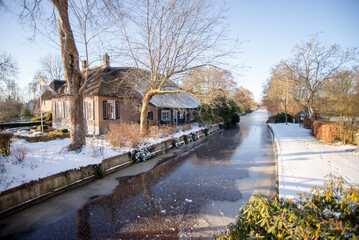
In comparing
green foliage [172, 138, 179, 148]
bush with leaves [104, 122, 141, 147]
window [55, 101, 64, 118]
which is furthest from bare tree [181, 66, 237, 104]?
window [55, 101, 64, 118]

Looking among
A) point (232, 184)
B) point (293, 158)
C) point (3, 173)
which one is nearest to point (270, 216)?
point (232, 184)

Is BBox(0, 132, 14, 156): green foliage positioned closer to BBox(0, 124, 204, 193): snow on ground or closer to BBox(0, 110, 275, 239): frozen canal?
BBox(0, 124, 204, 193): snow on ground

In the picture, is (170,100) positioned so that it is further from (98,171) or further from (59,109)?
(59,109)

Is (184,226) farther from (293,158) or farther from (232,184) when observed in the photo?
(293,158)

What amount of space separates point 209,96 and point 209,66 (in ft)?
5.71

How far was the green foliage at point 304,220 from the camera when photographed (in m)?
1.73

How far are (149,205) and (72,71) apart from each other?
6693 mm

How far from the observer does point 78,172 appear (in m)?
6.68

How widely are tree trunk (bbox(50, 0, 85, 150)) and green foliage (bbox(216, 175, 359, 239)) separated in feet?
26.4

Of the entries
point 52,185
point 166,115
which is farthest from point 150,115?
point 52,185

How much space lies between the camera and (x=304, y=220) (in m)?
1.91

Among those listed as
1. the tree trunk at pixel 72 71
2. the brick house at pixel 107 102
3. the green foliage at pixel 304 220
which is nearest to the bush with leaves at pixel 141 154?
the tree trunk at pixel 72 71

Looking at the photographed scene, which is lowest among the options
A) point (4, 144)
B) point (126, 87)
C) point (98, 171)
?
A: point (98, 171)

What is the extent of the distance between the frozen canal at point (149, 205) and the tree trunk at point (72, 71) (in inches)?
102
